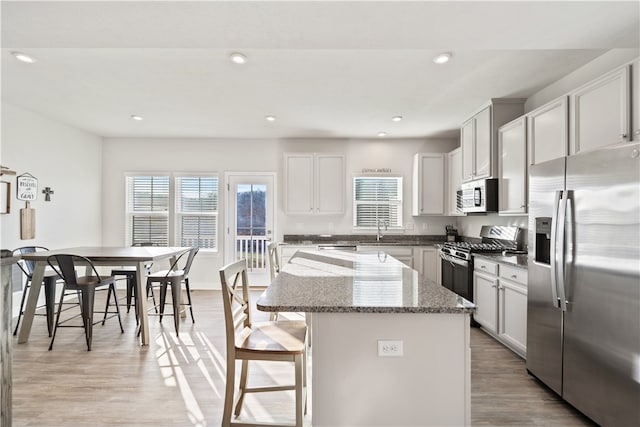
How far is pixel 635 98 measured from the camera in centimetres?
226

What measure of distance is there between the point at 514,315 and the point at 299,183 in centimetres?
369

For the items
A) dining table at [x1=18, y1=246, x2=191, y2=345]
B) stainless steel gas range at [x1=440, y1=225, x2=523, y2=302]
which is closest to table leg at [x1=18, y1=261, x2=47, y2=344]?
dining table at [x1=18, y1=246, x2=191, y2=345]

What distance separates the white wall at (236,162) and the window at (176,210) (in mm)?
157

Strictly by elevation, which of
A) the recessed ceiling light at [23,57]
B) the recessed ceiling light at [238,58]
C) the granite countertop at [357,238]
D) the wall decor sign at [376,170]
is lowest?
the granite countertop at [357,238]

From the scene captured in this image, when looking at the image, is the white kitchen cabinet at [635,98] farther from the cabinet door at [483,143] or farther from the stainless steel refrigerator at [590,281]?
the cabinet door at [483,143]

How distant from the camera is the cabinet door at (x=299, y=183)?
5770 mm

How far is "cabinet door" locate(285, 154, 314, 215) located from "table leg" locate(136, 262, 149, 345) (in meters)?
2.68

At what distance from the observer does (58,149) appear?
512 cm

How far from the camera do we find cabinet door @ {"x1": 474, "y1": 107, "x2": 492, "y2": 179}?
404cm

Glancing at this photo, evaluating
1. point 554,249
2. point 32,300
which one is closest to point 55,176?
point 32,300

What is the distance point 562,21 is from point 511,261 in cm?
194

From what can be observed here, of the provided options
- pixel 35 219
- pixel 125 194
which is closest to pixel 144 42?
pixel 35 219

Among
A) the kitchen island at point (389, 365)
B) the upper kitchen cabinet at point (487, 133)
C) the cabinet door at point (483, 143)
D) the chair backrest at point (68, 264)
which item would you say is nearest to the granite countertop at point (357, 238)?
the upper kitchen cabinet at point (487, 133)

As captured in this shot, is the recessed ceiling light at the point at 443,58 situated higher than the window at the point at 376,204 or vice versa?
the recessed ceiling light at the point at 443,58
